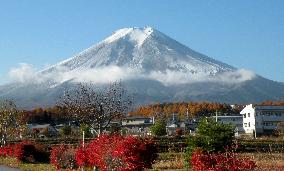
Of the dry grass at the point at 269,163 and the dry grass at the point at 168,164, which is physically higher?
the dry grass at the point at 269,163

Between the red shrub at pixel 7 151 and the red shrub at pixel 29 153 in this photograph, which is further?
the red shrub at pixel 7 151

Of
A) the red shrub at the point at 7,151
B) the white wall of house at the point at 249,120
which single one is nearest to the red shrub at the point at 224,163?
the red shrub at the point at 7,151

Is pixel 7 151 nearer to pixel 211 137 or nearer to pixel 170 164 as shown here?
pixel 170 164

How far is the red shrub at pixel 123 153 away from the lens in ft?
72.1

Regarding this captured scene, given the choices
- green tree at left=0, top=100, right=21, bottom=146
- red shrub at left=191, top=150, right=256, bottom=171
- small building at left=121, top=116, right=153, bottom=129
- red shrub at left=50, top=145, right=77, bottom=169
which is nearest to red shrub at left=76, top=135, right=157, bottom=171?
red shrub at left=191, top=150, right=256, bottom=171

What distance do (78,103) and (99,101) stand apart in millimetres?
1456

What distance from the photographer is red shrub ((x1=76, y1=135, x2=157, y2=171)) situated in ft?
72.1

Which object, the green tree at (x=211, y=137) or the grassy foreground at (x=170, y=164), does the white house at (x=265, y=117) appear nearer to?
the grassy foreground at (x=170, y=164)

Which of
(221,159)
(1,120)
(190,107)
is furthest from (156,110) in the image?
(221,159)

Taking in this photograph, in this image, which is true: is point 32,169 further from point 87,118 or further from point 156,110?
point 156,110

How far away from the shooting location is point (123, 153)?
21984mm

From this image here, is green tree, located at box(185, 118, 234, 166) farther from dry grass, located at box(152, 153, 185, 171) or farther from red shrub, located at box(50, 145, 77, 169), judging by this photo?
red shrub, located at box(50, 145, 77, 169)

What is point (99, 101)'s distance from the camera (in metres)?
38.2

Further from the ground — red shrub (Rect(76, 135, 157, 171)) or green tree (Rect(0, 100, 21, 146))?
green tree (Rect(0, 100, 21, 146))
